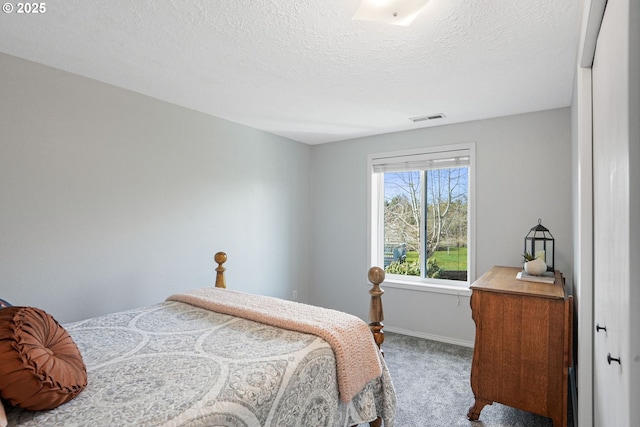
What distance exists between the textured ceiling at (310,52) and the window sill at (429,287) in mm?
1793

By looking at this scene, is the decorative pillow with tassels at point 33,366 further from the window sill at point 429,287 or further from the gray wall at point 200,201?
the window sill at point 429,287

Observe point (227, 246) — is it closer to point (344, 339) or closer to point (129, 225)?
point (129, 225)

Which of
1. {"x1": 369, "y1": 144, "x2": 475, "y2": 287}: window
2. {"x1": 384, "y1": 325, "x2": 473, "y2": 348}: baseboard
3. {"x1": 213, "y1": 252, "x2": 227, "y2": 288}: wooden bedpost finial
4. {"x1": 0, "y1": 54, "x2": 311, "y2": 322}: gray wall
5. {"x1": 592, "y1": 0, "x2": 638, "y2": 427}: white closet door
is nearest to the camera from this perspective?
{"x1": 592, "y1": 0, "x2": 638, "y2": 427}: white closet door

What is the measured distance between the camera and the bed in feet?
3.85

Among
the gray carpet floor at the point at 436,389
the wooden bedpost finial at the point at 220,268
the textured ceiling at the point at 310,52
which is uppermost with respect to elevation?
the textured ceiling at the point at 310,52

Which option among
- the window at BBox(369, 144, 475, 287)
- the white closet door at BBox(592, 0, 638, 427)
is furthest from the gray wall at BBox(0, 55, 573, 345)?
the white closet door at BBox(592, 0, 638, 427)

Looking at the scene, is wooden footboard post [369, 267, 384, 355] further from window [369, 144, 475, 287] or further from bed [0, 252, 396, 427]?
window [369, 144, 475, 287]

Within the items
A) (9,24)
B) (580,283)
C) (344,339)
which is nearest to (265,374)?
(344,339)

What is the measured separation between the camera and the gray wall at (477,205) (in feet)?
10.2

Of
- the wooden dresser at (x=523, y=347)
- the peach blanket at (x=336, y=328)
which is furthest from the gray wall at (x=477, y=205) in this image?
the peach blanket at (x=336, y=328)

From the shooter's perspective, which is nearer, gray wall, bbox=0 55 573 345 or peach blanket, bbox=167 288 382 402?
peach blanket, bbox=167 288 382 402

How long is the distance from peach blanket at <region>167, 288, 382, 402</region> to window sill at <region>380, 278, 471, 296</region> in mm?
1964

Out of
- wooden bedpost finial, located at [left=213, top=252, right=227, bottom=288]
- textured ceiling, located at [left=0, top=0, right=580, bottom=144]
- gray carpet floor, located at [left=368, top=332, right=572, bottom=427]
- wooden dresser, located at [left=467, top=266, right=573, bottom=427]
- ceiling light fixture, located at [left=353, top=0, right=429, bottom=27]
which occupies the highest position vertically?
textured ceiling, located at [left=0, top=0, right=580, bottom=144]

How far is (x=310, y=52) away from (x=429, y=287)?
2.72 m
